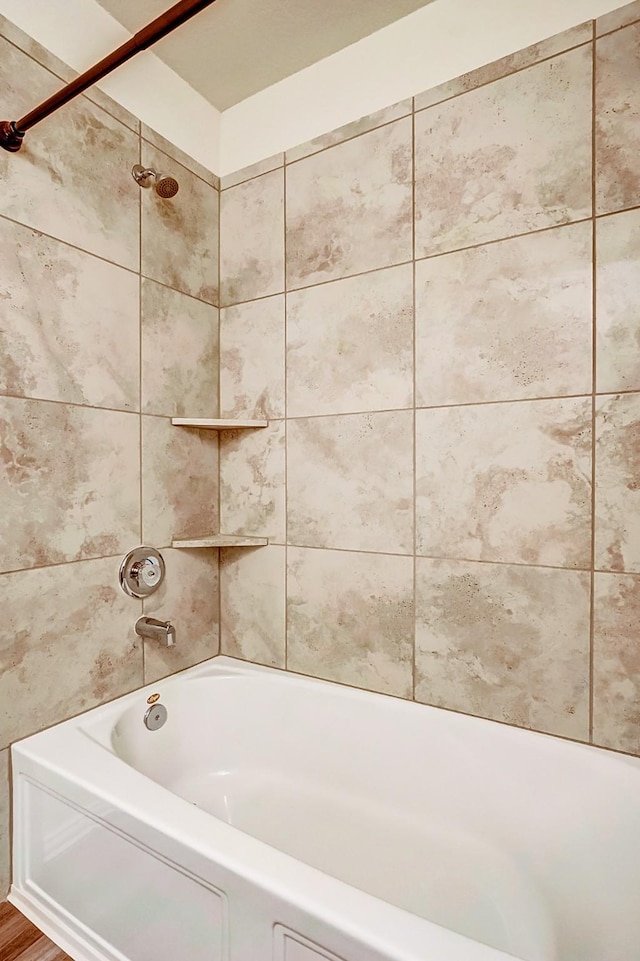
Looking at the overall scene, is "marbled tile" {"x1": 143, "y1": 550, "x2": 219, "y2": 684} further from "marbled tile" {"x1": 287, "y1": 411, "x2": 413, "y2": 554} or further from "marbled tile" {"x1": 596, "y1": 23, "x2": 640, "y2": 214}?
"marbled tile" {"x1": 596, "y1": 23, "x2": 640, "y2": 214}

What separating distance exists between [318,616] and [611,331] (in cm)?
120

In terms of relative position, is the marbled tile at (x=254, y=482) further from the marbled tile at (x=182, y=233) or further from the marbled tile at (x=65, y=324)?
the marbled tile at (x=182, y=233)

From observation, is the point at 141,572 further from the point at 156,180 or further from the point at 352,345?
the point at 156,180

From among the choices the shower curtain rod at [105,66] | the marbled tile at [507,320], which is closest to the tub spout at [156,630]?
the marbled tile at [507,320]

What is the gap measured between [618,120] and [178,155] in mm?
1362

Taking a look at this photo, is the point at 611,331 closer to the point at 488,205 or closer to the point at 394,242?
the point at 488,205

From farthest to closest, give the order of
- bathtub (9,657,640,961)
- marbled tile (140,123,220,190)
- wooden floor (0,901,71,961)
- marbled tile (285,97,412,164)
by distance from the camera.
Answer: marbled tile (140,123,220,190) < marbled tile (285,97,412,164) < wooden floor (0,901,71,961) < bathtub (9,657,640,961)

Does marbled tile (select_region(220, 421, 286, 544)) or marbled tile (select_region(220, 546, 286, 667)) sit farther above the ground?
marbled tile (select_region(220, 421, 286, 544))

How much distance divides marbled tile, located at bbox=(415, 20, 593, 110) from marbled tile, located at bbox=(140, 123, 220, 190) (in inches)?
31.7

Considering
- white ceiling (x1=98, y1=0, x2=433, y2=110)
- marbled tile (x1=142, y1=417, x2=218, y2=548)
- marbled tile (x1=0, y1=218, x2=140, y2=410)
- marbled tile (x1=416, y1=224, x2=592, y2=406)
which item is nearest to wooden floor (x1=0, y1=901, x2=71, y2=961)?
marbled tile (x1=142, y1=417, x2=218, y2=548)

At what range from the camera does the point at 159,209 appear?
66.4 inches

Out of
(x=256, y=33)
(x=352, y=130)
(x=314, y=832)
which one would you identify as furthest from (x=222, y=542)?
(x=256, y=33)

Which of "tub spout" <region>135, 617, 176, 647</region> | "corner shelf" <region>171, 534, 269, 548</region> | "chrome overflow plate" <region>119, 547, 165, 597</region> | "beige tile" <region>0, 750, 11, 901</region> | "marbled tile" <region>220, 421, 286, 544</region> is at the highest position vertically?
"marbled tile" <region>220, 421, 286, 544</region>

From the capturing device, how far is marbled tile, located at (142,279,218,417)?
166cm
